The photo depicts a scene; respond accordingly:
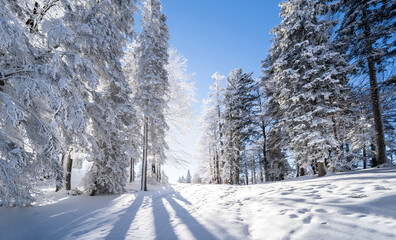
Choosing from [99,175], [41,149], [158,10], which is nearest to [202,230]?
[41,149]

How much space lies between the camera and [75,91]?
18.2 ft

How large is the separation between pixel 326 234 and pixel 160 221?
147 inches

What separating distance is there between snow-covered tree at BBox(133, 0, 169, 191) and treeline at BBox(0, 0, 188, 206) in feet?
0.25

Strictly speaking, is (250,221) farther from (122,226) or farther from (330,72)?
(330,72)

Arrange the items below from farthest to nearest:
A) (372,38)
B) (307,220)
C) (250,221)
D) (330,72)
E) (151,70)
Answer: (151,70), (330,72), (372,38), (250,221), (307,220)

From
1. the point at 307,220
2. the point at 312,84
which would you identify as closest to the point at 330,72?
the point at 312,84

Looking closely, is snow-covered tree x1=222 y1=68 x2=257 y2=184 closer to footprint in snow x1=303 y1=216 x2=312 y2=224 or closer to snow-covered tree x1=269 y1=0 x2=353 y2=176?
snow-covered tree x1=269 y1=0 x2=353 y2=176

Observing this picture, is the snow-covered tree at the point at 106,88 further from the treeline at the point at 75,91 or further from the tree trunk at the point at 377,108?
the tree trunk at the point at 377,108

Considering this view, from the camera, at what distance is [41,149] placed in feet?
15.6

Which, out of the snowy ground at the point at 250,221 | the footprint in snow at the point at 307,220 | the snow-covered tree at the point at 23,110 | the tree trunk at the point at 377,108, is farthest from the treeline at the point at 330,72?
the snow-covered tree at the point at 23,110

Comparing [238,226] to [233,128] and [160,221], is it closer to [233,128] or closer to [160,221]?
[160,221]

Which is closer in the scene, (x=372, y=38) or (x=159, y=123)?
(x=372, y=38)

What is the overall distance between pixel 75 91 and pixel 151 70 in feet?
25.6

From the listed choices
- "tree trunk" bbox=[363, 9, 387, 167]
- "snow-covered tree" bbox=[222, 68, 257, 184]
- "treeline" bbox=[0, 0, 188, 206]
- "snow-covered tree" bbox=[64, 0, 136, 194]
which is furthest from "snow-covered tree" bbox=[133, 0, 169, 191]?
"tree trunk" bbox=[363, 9, 387, 167]
